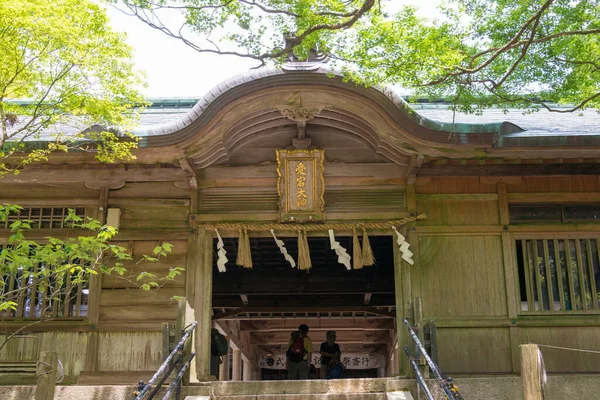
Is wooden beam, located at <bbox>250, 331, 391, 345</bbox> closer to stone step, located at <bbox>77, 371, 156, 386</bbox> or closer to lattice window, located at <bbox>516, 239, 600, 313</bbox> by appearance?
lattice window, located at <bbox>516, 239, 600, 313</bbox>

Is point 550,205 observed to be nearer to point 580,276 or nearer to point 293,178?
point 580,276

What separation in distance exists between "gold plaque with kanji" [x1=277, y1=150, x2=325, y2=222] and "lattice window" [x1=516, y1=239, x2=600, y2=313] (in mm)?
3076

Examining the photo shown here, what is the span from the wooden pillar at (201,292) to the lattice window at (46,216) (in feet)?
6.21

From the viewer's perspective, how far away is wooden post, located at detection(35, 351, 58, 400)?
6211 mm

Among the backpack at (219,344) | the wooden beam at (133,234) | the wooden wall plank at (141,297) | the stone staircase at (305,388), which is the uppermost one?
the wooden beam at (133,234)

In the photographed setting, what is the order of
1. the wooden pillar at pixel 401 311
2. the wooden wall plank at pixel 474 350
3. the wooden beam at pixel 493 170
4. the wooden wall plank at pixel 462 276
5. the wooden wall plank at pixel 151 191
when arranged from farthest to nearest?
the wooden wall plank at pixel 151 191 → the wooden beam at pixel 493 170 → the wooden wall plank at pixel 462 276 → the wooden wall plank at pixel 474 350 → the wooden pillar at pixel 401 311

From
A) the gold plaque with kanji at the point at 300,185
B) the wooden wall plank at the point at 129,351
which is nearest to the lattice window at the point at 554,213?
the gold plaque with kanji at the point at 300,185

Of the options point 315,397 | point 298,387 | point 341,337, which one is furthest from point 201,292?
point 341,337

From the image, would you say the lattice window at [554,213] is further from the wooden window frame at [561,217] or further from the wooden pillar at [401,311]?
the wooden pillar at [401,311]

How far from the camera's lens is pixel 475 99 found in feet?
32.3

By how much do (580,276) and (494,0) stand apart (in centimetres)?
428

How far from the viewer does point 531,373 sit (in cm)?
522

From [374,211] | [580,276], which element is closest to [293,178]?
[374,211]

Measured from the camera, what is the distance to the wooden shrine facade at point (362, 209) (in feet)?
33.1
